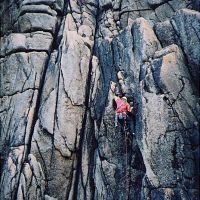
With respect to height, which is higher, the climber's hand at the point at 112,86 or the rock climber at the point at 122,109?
the climber's hand at the point at 112,86

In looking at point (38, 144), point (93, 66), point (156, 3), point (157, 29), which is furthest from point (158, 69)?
point (38, 144)

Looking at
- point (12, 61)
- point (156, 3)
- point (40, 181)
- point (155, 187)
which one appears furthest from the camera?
point (12, 61)

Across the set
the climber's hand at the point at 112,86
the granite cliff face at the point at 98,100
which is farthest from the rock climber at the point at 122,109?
→ the climber's hand at the point at 112,86

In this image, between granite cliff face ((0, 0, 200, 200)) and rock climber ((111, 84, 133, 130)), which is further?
rock climber ((111, 84, 133, 130))

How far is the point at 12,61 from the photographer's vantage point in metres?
32.3

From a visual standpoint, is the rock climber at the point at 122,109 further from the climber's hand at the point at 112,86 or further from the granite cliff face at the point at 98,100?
the climber's hand at the point at 112,86

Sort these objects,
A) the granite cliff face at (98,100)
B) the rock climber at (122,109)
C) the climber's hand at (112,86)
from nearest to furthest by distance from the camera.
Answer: the granite cliff face at (98,100) → the rock climber at (122,109) → the climber's hand at (112,86)

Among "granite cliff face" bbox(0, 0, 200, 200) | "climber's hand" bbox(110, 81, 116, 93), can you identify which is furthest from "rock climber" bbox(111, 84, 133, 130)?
"climber's hand" bbox(110, 81, 116, 93)

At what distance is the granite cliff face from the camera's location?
21889mm

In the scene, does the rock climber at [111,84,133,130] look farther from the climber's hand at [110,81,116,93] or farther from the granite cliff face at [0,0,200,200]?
the climber's hand at [110,81,116,93]

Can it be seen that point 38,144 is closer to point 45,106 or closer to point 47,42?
point 45,106

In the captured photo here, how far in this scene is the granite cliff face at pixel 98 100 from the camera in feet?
71.8

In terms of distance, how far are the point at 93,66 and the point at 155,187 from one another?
13017mm

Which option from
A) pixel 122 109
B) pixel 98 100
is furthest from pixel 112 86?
pixel 122 109
